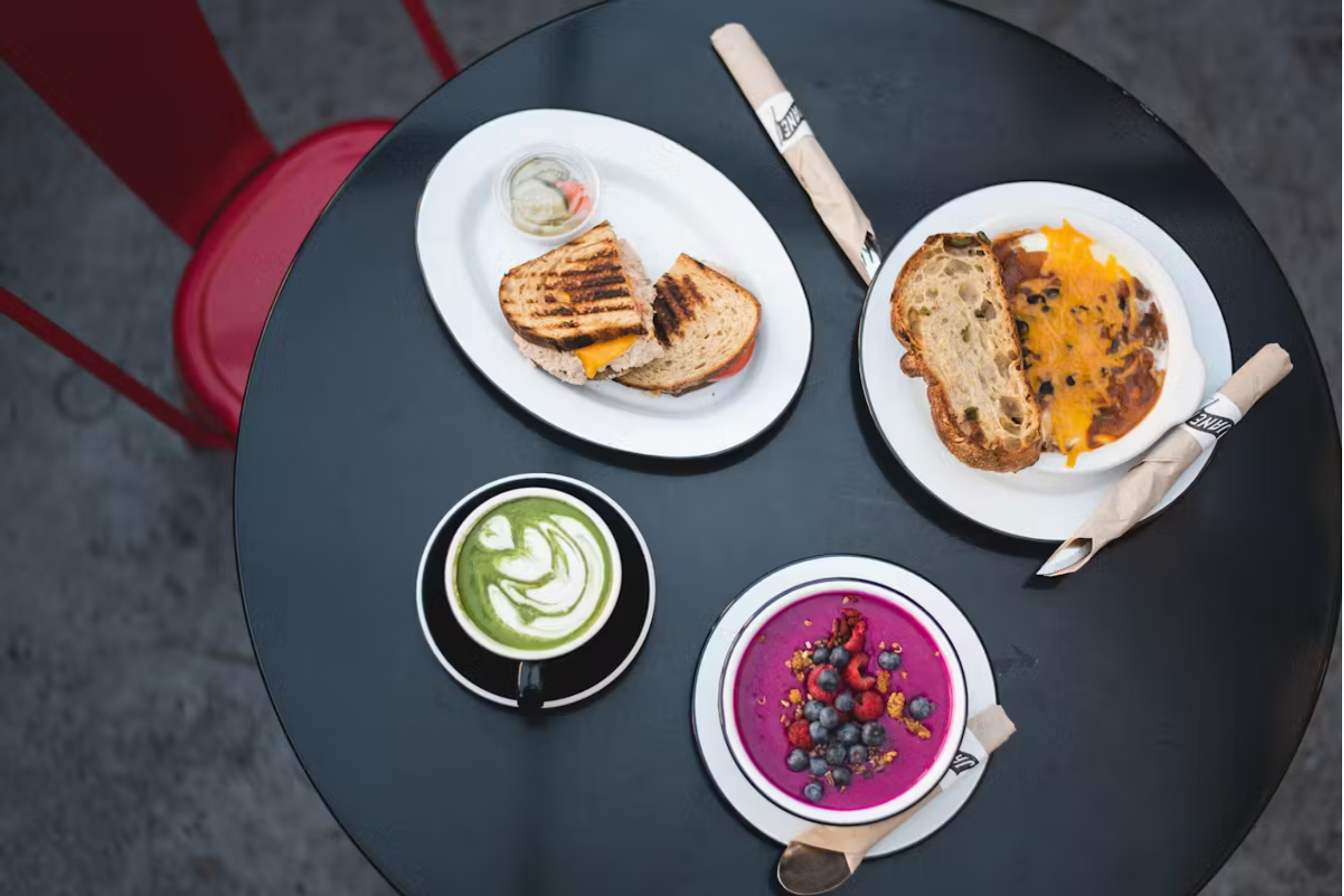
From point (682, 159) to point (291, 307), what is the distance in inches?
24.6

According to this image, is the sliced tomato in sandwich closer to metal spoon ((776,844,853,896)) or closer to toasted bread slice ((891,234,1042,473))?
toasted bread slice ((891,234,1042,473))

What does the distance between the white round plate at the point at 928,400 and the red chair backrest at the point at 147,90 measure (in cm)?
118

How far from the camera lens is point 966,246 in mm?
1609

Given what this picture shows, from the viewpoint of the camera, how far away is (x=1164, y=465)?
61.2 inches

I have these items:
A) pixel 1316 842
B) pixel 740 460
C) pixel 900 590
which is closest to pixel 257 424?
pixel 740 460

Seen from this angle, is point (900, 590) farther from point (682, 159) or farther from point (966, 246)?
point (682, 159)

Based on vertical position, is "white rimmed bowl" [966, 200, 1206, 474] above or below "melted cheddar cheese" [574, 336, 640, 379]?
below

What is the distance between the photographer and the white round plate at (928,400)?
1577 mm

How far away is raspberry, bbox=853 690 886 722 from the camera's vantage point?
1474mm

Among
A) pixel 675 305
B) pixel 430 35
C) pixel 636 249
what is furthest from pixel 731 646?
pixel 430 35

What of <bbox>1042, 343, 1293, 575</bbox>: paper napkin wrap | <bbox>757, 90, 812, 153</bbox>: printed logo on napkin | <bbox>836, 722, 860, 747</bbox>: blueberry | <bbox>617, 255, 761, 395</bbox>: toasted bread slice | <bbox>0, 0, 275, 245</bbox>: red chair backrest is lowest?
<bbox>1042, 343, 1293, 575</bbox>: paper napkin wrap

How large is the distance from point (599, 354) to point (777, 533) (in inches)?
14.5

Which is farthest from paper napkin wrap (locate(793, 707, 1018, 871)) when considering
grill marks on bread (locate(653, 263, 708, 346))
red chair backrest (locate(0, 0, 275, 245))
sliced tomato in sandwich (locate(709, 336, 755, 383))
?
red chair backrest (locate(0, 0, 275, 245))

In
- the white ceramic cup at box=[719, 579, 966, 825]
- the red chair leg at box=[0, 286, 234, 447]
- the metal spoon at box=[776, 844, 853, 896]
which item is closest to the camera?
the white ceramic cup at box=[719, 579, 966, 825]
